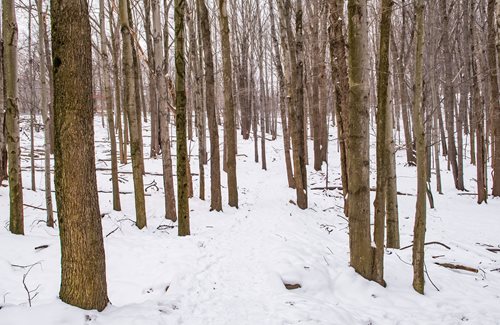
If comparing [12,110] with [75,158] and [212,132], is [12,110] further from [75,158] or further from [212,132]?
[212,132]

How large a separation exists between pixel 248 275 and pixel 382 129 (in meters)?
2.90

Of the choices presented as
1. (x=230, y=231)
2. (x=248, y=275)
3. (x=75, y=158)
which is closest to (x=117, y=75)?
(x=230, y=231)

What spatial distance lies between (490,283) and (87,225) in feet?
18.5

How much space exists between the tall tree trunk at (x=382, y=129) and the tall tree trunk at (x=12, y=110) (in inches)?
235

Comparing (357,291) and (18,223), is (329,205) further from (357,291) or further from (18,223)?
(18,223)

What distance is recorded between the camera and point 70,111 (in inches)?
116

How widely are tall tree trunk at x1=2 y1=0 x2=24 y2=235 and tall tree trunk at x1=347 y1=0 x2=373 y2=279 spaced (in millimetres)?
5550

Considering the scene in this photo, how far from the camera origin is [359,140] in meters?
4.49

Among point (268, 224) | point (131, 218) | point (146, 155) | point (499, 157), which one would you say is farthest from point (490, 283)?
point (146, 155)

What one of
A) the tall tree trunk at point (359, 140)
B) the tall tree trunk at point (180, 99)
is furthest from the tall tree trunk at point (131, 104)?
the tall tree trunk at point (359, 140)

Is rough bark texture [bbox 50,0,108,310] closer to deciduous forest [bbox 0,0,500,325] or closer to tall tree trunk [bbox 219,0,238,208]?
deciduous forest [bbox 0,0,500,325]

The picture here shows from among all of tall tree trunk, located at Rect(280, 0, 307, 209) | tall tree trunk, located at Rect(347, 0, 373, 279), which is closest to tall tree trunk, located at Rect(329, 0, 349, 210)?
tall tree trunk, located at Rect(347, 0, 373, 279)

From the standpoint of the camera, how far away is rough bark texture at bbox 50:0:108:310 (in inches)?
115

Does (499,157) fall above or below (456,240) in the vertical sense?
above
